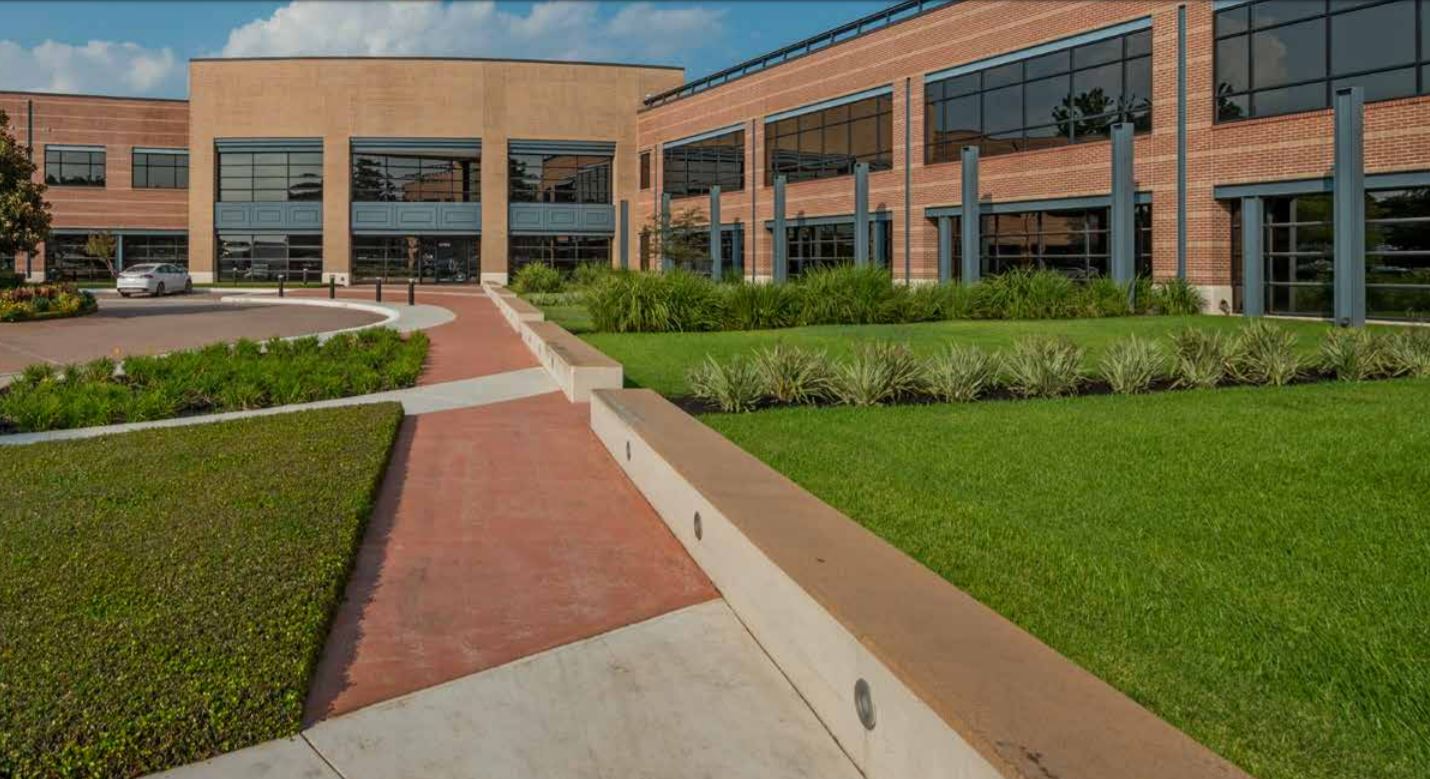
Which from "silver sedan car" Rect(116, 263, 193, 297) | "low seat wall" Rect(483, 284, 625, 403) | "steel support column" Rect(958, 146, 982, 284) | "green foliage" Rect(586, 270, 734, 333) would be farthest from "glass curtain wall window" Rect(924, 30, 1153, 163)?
"silver sedan car" Rect(116, 263, 193, 297)

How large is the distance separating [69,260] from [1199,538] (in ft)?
232

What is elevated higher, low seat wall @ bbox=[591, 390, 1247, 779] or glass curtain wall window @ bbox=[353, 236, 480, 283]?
glass curtain wall window @ bbox=[353, 236, 480, 283]

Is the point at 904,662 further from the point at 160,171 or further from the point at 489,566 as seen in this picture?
the point at 160,171

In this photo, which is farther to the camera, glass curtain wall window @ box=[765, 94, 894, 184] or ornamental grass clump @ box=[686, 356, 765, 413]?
glass curtain wall window @ box=[765, 94, 894, 184]

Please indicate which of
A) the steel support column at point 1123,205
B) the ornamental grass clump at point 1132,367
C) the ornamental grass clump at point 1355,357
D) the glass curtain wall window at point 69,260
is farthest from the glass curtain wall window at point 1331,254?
the glass curtain wall window at point 69,260

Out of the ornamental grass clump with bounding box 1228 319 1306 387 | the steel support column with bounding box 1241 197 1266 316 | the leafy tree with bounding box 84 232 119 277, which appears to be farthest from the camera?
the leafy tree with bounding box 84 232 119 277

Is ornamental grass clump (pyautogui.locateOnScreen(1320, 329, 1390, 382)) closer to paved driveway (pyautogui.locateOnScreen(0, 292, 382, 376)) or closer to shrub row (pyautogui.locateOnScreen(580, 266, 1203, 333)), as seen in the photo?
shrub row (pyautogui.locateOnScreen(580, 266, 1203, 333))

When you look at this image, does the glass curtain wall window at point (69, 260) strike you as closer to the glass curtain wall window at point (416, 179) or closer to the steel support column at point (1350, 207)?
the glass curtain wall window at point (416, 179)

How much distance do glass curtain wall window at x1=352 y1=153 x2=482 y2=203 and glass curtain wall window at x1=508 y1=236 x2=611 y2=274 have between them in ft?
12.0

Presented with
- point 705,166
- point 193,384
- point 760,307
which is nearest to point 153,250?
point 705,166

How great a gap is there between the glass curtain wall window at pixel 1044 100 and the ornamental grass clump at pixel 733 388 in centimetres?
2265

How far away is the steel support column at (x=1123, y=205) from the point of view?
28.7 meters

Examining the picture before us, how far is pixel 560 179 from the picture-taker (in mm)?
59781

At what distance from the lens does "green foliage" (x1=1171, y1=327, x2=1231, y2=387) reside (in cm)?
1220
